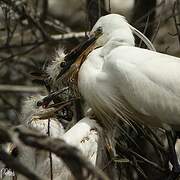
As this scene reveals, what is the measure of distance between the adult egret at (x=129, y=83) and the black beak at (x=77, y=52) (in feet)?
0.38

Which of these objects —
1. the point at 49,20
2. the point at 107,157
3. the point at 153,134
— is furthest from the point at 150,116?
the point at 49,20

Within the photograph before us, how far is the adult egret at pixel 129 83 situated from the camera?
9.61 feet

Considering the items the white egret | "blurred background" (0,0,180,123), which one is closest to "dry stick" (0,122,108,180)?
the white egret

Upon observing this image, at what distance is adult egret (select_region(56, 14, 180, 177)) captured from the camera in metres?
2.93

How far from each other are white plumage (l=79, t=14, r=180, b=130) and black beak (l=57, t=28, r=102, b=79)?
5.2 inches

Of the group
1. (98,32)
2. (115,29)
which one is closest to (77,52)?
(98,32)

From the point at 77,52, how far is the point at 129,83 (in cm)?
48

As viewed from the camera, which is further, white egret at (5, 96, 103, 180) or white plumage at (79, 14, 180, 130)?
white plumage at (79, 14, 180, 130)

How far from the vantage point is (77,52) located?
3277mm

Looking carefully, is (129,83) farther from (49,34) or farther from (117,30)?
(49,34)

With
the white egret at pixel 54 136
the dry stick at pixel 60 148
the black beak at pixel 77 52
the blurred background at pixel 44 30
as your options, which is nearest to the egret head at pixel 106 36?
the black beak at pixel 77 52

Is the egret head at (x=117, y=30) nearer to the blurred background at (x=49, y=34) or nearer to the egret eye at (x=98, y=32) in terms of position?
the egret eye at (x=98, y=32)

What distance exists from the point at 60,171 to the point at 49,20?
2.62 meters

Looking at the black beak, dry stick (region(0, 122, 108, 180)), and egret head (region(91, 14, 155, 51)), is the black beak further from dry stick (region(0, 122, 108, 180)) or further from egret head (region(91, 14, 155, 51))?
dry stick (region(0, 122, 108, 180))
